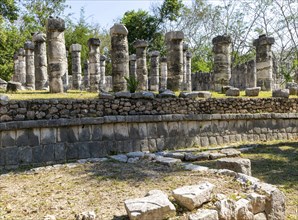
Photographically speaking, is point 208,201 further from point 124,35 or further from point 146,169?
point 124,35

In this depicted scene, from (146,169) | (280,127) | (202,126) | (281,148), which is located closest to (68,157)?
(146,169)

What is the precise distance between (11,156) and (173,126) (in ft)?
15.8

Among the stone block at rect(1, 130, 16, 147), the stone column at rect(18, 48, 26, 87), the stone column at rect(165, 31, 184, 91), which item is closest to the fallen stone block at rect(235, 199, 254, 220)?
the stone block at rect(1, 130, 16, 147)

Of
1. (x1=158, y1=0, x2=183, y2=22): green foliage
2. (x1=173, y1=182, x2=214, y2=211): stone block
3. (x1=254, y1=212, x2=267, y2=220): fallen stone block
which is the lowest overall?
(x1=254, y1=212, x2=267, y2=220): fallen stone block

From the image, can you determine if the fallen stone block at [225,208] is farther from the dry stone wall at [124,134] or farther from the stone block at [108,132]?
the stone block at [108,132]

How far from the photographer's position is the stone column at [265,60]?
17469 millimetres

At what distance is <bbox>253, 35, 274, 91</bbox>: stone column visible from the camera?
17.5m

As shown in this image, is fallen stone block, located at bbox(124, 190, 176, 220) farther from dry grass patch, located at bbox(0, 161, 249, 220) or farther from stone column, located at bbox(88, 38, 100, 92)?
stone column, located at bbox(88, 38, 100, 92)

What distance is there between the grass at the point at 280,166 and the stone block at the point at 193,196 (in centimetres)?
147

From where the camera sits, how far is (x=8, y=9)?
1054 inches

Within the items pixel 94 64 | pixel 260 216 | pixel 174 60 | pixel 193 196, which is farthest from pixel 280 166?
pixel 94 64

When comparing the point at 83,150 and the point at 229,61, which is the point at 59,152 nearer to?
the point at 83,150

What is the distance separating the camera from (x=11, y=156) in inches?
312

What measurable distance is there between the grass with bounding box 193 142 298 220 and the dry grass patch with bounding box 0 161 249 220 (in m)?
1.14
